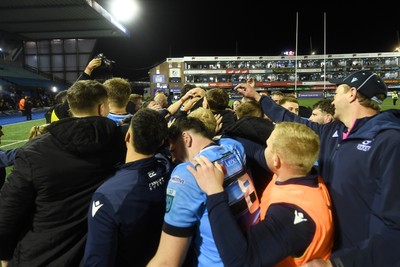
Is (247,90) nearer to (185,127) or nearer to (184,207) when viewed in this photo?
(185,127)

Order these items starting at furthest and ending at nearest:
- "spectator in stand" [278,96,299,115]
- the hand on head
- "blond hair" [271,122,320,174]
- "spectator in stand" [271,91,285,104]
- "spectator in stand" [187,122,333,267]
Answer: "spectator in stand" [271,91,285,104]
"spectator in stand" [278,96,299,115]
the hand on head
"blond hair" [271,122,320,174]
"spectator in stand" [187,122,333,267]

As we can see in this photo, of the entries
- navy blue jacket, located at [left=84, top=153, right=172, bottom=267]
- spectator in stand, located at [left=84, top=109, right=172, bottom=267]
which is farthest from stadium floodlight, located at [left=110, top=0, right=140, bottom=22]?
navy blue jacket, located at [left=84, top=153, right=172, bottom=267]

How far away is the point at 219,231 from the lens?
4.90ft

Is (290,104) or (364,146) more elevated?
(290,104)

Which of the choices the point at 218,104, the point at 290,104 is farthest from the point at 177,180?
the point at 290,104

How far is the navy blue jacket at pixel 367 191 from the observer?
1.57 m

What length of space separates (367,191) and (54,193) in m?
2.02

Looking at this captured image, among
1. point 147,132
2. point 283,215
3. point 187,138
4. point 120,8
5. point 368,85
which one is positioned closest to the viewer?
point 283,215

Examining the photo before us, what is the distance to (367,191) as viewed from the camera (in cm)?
183

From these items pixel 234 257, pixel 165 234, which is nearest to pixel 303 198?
pixel 234 257

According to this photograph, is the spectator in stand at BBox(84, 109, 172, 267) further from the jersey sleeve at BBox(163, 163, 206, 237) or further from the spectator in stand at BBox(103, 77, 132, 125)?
the spectator in stand at BBox(103, 77, 132, 125)

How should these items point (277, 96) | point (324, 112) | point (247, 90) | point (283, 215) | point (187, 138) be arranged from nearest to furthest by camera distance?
point (283, 215) < point (187, 138) < point (247, 90) < point (324, 112) < point (277, 96)

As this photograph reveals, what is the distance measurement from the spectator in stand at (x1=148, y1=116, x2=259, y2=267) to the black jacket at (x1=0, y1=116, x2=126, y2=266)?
705mm

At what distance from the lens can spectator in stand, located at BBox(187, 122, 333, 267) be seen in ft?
4.84
